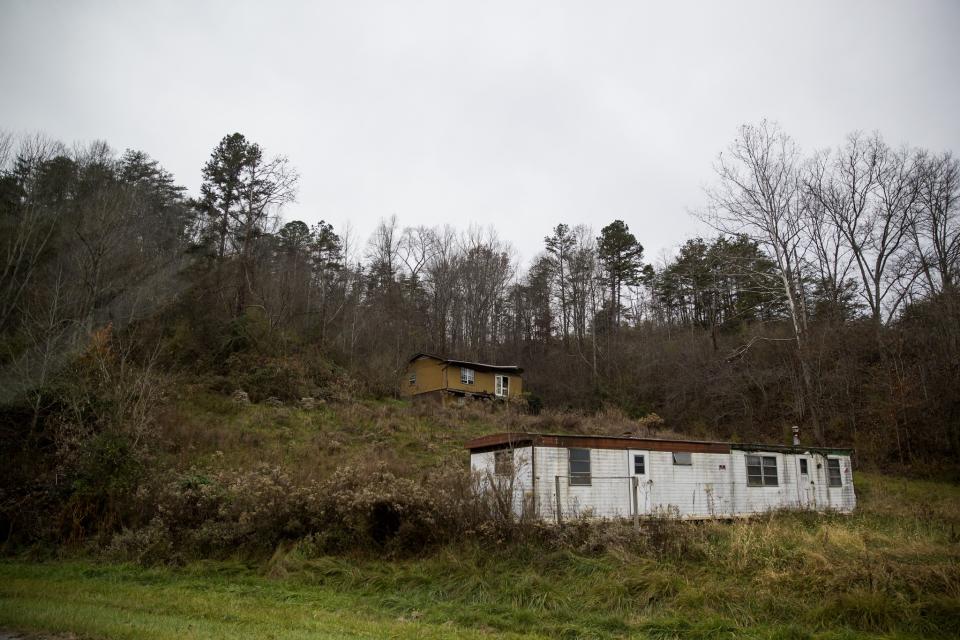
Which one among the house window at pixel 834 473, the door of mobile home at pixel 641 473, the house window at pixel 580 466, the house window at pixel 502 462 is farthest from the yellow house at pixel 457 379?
the house window at pixel 580 466

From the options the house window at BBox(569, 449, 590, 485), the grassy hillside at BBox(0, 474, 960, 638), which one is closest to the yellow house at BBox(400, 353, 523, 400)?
the house window at BBox(569, 449, 590, 485)

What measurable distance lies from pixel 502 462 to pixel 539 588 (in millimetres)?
5110

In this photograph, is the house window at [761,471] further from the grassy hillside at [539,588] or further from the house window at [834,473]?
the grassy hillside at [539,588]

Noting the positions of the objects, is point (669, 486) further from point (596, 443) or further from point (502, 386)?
point (502, 386)

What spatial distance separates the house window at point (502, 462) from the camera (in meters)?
12.2

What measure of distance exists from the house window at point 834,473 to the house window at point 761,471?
244 cm

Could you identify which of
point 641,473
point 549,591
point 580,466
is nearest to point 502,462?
point 580,466

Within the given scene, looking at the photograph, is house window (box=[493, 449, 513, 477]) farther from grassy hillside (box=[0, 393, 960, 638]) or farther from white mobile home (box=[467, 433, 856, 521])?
grassy hillside (box=[0, 393, 960, 638])

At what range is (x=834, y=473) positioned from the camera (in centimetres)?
1839

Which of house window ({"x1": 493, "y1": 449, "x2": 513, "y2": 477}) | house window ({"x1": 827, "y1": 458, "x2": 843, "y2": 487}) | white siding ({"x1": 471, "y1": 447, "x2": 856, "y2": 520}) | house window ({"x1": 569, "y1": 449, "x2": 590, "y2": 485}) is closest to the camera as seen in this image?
house window ({"x1": 493, "y1": 449, "x2": 513, "y2": 477})

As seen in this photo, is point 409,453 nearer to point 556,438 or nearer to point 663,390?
point 556,438

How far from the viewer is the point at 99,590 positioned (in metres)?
9.36

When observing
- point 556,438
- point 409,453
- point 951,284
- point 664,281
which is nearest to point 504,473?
point 556,438

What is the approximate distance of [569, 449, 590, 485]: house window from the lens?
14257 mm
